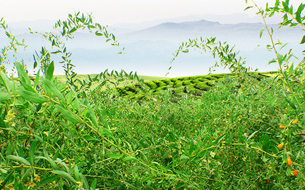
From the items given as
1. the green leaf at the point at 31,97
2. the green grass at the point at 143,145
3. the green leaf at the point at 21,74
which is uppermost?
the green leaf at the point at 21,74

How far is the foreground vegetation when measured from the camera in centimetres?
68

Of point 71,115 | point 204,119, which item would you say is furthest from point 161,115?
point 71,115

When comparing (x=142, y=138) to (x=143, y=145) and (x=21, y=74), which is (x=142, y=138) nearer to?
(x=143, y=145)

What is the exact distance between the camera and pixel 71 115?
1.97 feet

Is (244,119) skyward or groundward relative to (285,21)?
groundward

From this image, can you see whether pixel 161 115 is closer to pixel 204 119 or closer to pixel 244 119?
pixel 204 119

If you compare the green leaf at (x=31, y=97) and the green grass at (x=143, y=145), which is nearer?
the green leaf at (x=31, y=97)

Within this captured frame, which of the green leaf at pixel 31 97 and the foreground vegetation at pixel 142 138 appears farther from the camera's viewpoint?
the foreground vegetation at pixel 142 138

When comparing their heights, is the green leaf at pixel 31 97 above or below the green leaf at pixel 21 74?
below

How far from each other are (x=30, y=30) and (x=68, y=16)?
0.89 meters

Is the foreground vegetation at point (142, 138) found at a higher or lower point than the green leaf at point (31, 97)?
lower

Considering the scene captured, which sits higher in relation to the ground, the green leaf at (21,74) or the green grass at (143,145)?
the green leaf at (21,74)

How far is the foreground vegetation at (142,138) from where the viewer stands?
0.68 meters

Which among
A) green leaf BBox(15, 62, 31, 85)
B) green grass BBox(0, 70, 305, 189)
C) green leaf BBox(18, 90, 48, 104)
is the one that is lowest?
green grass BBox(0, 70, 305, 189)
